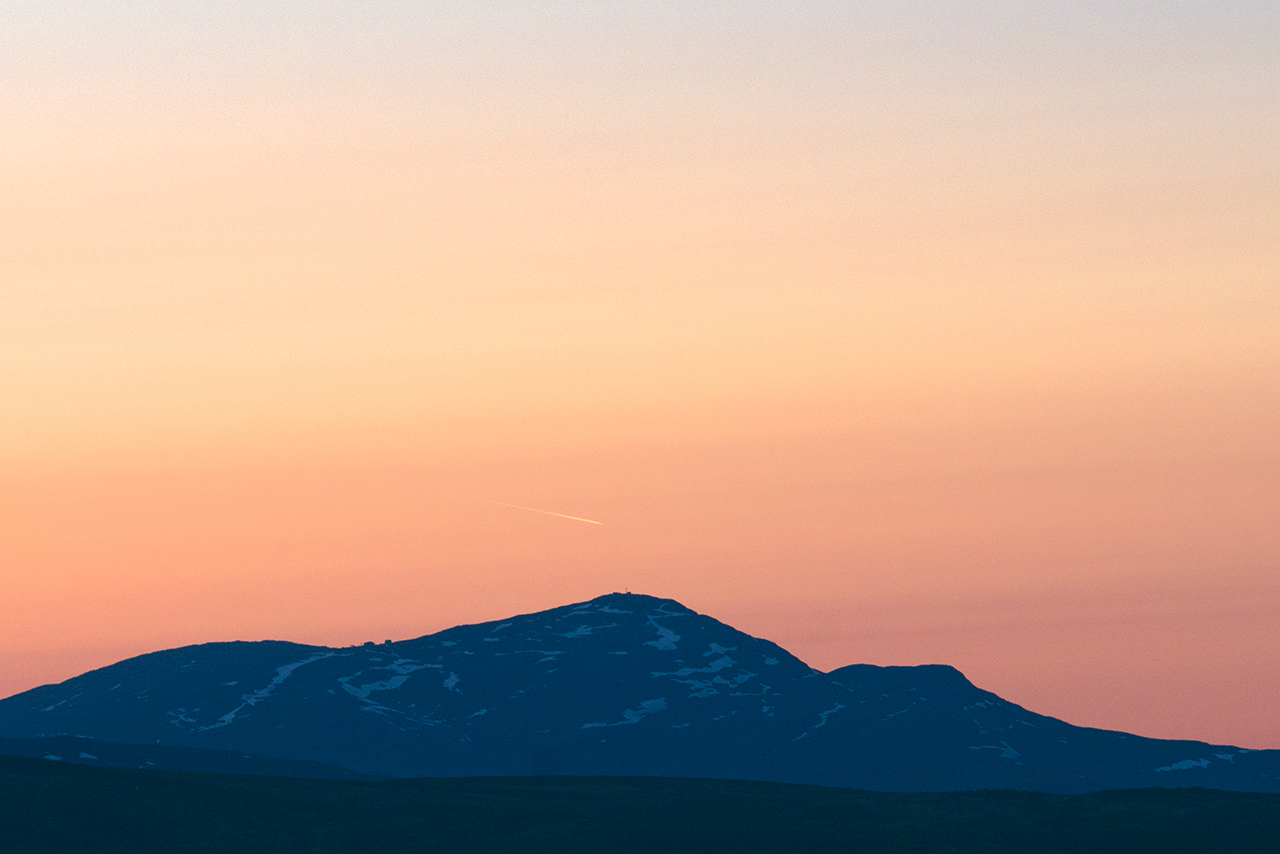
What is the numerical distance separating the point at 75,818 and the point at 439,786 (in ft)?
124

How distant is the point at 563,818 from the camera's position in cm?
14575

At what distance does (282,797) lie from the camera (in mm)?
144250

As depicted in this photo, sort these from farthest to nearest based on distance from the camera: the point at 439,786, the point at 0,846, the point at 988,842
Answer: the point at 439,786
the point at 988,842
the point at 0,846

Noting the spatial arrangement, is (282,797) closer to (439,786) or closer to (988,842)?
(439,786)

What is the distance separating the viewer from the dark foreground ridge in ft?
429

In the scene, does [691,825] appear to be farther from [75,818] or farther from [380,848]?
[75,818]

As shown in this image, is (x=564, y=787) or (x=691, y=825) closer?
(x=691, y=825)

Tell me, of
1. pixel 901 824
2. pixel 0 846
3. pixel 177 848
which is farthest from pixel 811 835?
pixel 0 846

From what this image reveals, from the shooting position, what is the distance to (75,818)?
130 m

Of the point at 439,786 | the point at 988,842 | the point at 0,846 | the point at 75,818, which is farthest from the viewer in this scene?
the point at 439,786

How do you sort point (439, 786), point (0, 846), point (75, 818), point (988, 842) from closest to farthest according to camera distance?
point (0, 846), point (75, 818), point (988, 842), point (439, 786)

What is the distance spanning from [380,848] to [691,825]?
27155 millimetres

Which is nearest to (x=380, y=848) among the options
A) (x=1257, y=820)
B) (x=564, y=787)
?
(x=564, y=787)

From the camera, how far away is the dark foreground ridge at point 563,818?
130625 millimetres
